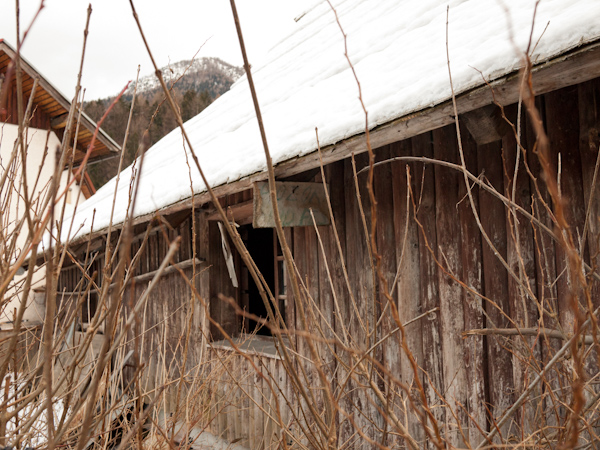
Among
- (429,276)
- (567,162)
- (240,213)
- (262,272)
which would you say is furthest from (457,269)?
(262,272)

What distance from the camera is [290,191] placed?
287cm

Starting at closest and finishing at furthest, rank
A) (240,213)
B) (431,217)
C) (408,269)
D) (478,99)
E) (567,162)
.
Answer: (478,99) < (567,162) < (431,217) < (408,269) < (240,213)

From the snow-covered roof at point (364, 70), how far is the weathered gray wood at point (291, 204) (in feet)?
0.58

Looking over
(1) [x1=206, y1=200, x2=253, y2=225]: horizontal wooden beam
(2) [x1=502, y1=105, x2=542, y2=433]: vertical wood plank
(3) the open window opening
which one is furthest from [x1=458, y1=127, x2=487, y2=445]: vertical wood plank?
(3) the open window opening

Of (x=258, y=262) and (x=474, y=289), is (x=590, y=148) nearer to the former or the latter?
(x=474, y=289)

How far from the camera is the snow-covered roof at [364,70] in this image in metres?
1.75

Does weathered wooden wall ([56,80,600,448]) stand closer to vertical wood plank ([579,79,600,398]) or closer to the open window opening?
vertical wood plank ([579,79,600,398])

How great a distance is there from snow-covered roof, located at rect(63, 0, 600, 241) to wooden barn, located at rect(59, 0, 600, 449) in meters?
0.02

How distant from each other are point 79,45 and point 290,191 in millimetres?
1726

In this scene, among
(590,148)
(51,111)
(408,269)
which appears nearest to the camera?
(590,148)

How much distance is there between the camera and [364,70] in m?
2.91

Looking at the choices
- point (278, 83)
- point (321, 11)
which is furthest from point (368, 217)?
point (321, 11)

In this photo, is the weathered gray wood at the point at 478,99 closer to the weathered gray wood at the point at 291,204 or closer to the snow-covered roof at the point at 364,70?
the snow-covered roof at the point at 364,70

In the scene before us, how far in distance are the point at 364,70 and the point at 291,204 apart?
88cm
